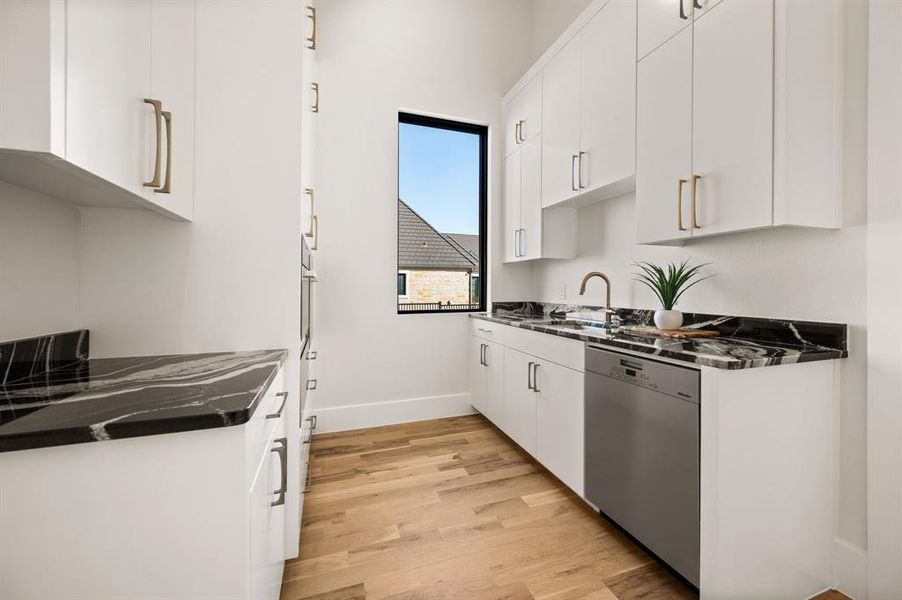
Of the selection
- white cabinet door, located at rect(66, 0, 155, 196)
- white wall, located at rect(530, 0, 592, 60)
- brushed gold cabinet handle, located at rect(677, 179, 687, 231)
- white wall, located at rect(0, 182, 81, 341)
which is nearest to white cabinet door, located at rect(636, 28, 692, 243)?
brushed gold cabinet handle, located at rect(677, 179, 687, 231)

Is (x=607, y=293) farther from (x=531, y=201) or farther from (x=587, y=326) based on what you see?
(x=531, y=201)

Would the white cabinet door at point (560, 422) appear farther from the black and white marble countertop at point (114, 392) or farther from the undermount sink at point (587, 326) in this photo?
the black and white marble countertop at point (114, 392)

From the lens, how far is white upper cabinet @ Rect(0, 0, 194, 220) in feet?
2.19

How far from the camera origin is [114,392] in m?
0.90

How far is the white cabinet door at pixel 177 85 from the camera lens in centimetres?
117

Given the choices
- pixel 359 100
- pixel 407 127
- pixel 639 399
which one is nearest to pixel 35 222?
pixel 639 399

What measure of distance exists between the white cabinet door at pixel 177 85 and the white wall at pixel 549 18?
2.76m

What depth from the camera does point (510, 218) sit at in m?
3.28

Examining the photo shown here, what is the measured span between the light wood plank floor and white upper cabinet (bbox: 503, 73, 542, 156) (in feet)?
7.86

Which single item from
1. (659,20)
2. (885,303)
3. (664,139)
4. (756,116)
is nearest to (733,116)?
(756,116)

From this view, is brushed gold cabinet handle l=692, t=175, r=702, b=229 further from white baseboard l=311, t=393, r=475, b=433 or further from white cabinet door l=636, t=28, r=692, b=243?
white baseboard l=311, t=393, r=475, b=433

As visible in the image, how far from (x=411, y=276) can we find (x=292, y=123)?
1.87 meters

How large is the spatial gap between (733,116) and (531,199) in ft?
5.11

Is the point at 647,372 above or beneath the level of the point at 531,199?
beneath
